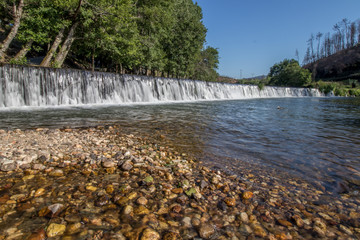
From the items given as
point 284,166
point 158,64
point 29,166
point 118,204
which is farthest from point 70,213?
point 158,64

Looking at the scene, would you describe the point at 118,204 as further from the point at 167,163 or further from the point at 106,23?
the point at 106,23

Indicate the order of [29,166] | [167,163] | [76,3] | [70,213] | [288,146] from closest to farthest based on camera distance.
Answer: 1. [70,213]
2. [29,166]
3. [167,163]
4. [288,146]
5. [76,3]

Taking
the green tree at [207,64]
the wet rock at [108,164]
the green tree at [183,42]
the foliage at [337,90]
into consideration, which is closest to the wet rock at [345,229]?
the wet rock at [108,164]

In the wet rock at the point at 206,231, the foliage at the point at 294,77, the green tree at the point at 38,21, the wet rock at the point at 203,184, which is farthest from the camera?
the foliage at the point at 294,77

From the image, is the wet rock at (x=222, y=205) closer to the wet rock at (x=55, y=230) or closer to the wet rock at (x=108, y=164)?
the wet rock at (x=55, y=230)

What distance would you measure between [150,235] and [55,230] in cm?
79

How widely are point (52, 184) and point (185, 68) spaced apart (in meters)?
29.1

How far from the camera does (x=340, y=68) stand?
6550 centimetres

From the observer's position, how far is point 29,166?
2.68m

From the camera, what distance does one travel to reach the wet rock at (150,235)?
1487 mm

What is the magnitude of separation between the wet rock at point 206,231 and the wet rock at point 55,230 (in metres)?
1.16

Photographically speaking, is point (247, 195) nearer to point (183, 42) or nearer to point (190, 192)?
point (190, 192)

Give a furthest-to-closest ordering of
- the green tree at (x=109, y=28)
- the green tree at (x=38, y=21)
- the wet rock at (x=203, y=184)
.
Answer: the green tree at (x=109, y=28) < the green tree at (x=38, y=21) < the wet rock at (x=203, y=184)

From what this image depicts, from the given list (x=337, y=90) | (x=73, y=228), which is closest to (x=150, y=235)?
(x=73, y=228)
